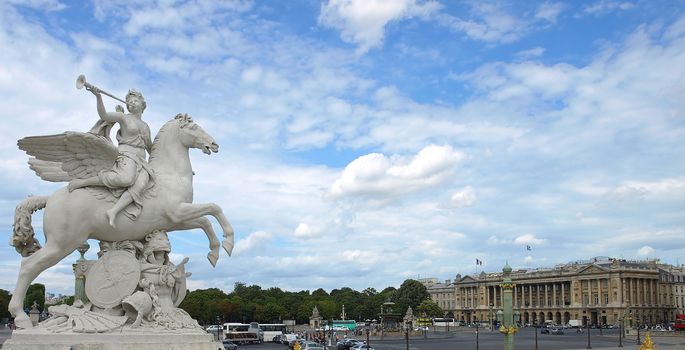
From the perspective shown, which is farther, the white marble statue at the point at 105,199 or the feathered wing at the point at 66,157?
the feathered wing at the point at 66,157

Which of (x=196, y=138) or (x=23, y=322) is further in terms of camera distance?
(x=196, y=138)

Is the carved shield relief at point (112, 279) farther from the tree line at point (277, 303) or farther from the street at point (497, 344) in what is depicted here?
the tree line at point (277, 303)

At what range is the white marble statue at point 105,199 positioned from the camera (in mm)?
11211

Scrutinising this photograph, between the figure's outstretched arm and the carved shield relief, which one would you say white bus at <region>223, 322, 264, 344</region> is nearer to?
the carved shield relief

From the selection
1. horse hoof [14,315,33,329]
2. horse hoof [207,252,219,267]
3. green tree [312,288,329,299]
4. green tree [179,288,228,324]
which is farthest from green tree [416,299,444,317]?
horse hoof [14,315,33,329]

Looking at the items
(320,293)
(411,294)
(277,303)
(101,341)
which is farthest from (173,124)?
(320,293)

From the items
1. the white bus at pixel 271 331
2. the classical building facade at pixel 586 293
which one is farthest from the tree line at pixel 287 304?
the classical building facade at pixel 586 293

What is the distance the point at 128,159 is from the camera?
11.6 m

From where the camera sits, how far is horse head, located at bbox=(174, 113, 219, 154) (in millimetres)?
12344

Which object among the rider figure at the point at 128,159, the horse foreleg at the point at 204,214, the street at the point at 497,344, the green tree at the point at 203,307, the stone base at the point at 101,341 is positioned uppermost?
the rider figure at the point at 128,159

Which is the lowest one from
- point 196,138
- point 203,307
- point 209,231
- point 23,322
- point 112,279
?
point 203,307

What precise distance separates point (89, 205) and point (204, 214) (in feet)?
6.02

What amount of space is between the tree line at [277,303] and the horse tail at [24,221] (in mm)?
63615

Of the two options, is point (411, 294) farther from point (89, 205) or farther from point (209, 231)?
point (89, 205)
